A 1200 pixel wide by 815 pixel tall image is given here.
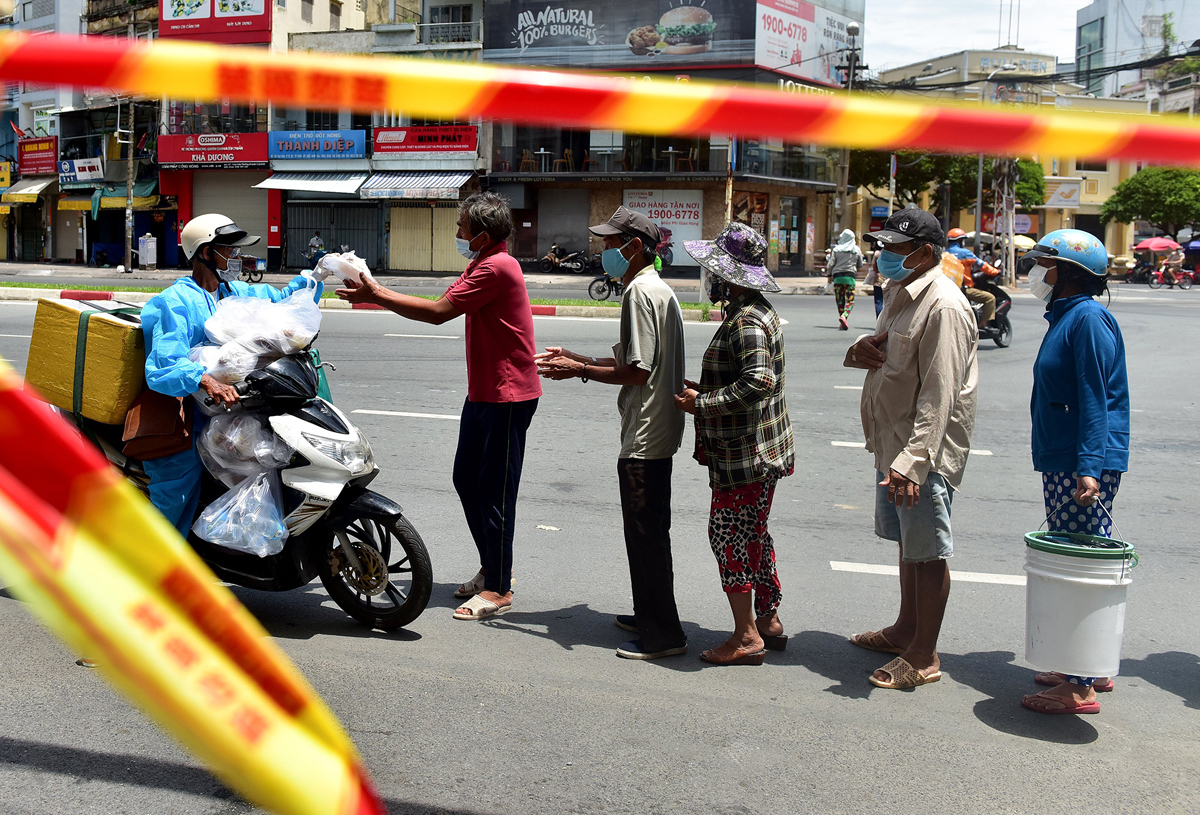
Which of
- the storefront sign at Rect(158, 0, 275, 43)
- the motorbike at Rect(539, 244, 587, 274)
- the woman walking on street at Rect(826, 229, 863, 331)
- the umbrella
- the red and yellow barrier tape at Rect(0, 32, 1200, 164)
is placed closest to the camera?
the red and yellow barrier tape at Rect(0, 32, 1200, 164)

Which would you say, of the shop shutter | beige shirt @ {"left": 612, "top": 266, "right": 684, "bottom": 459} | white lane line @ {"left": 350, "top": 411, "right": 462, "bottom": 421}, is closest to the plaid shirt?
beige shirt @ {"left": 612, "top": 266, "right": 684, "bottom": 459}

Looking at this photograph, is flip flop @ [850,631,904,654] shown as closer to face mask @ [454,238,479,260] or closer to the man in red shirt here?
the man in red shirt

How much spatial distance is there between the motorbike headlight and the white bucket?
8.30 ft

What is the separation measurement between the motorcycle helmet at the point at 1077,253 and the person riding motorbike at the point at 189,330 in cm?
277

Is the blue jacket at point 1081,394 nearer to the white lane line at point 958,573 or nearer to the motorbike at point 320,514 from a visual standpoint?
the white lane line at point 958,573

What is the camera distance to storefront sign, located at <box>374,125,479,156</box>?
3744 centimetres

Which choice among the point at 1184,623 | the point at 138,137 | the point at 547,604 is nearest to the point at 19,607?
the point at 547,604

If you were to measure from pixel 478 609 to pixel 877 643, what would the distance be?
1673 mm

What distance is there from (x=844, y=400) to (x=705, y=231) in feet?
91.1

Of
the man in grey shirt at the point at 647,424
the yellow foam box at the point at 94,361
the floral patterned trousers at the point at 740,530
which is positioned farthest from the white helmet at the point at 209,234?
the floral patterned trousers at the point at 740,530

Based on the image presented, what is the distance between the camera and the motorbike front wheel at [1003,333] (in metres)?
14.7

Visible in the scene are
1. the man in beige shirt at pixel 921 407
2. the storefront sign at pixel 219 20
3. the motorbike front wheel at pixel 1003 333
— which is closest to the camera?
the man in beige shirt at pixel 921 407

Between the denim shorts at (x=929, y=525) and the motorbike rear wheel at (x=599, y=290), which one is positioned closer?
the denim shorts at (x=929, y=525)

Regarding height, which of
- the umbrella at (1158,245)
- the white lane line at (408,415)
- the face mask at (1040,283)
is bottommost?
the white lane line at (408,415)
